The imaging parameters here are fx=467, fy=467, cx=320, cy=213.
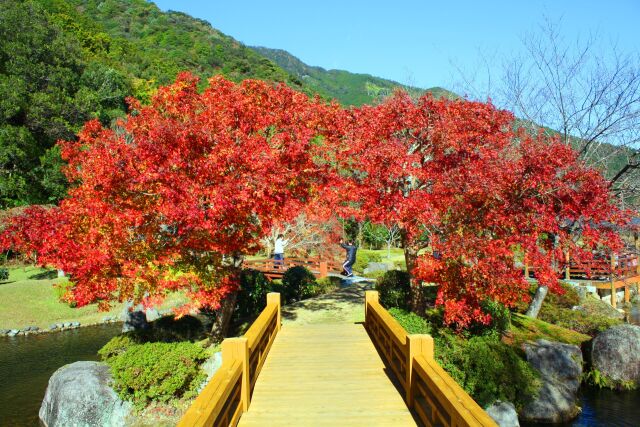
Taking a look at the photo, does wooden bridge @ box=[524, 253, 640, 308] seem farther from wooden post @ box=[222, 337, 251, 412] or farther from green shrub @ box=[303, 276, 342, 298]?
wooden post @ box=[222, 337, 251, 412]

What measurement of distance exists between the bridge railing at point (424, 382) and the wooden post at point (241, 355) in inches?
87.5

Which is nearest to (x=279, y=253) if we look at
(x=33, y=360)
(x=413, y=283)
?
(x=33, y=360)

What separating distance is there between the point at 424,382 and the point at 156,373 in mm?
6584

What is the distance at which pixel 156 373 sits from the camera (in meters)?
10.1

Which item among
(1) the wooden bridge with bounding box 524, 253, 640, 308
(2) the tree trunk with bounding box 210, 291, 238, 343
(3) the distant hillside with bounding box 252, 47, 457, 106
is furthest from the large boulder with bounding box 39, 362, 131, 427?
(3) the distant hillside with bounding box 252, 47, 457, 106

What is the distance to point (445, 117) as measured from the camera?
12344mm

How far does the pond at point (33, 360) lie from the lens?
41.2 feet

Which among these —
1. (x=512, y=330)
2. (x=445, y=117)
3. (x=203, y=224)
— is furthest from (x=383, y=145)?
(x=512, y=330)

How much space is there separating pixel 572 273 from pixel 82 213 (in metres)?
25.7

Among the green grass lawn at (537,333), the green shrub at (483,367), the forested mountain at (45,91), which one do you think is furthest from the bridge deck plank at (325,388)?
the forested mountain at (45,91)

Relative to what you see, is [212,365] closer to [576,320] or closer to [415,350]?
[415,350]

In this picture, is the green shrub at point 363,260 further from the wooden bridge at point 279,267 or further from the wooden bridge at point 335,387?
the wooden bridge at point 335,387

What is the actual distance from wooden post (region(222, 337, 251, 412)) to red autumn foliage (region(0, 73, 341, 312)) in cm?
372

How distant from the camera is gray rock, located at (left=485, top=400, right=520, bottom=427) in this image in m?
10.6
